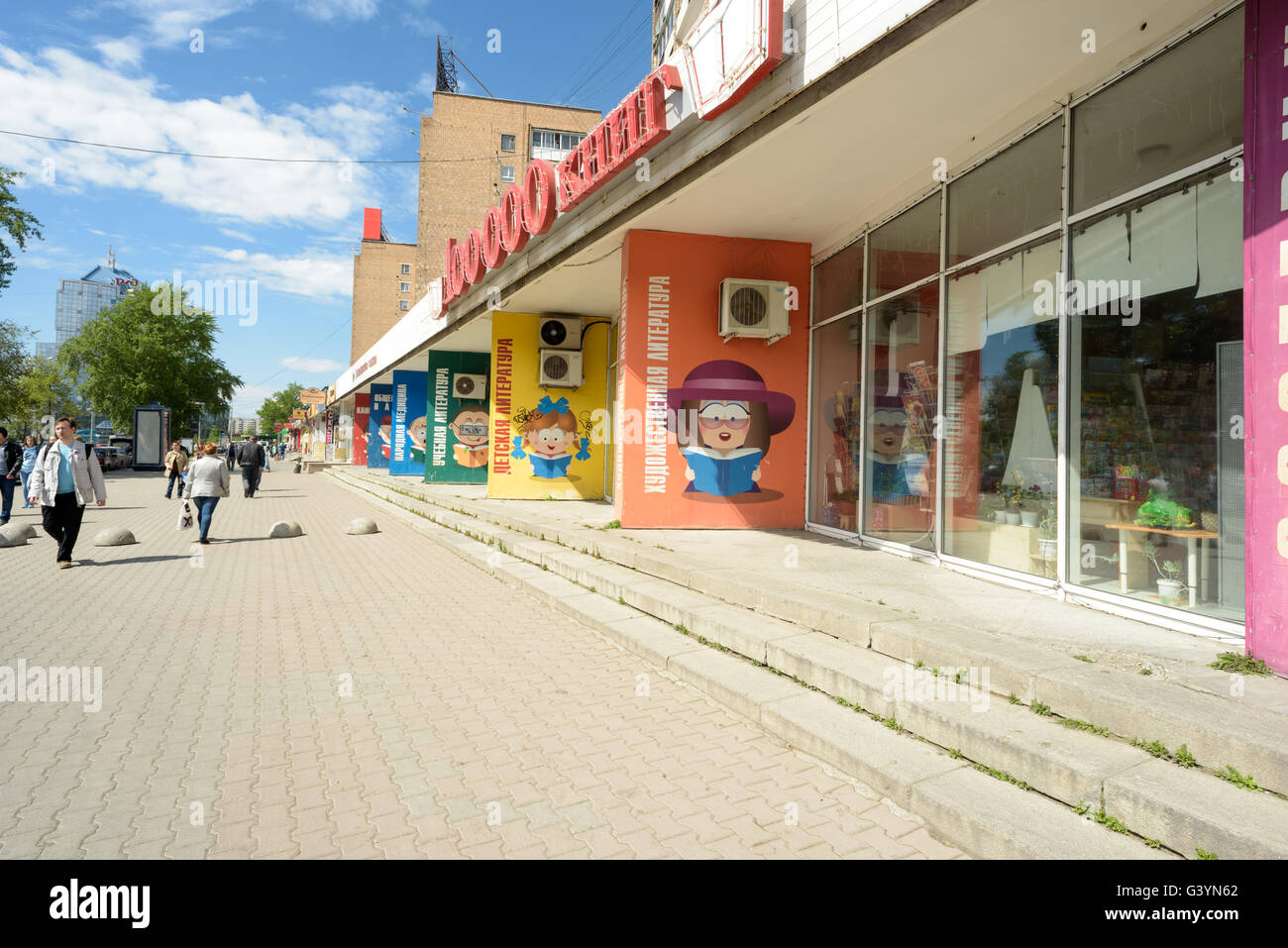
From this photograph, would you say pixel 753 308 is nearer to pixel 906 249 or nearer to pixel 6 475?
pixel 906 249

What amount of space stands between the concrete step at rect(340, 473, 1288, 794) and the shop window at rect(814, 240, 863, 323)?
419 cm

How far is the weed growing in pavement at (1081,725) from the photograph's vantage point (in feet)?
9.89

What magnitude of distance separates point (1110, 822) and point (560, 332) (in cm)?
1369

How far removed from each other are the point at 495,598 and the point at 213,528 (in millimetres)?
8587

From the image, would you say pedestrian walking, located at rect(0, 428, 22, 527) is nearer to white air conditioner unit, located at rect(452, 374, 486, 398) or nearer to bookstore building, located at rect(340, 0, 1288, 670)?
white air conditioner unit, located at rect(452, 374, 486, 398)

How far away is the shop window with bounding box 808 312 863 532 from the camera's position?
8.80 meters

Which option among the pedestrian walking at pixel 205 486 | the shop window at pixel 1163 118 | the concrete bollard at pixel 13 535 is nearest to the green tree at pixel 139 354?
the concrete bollard at pixel 13 535

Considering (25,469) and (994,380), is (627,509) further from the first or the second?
(25,469)

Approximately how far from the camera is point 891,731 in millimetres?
3531

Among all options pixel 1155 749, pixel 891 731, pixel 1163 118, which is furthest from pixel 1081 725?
pixel 1163 118

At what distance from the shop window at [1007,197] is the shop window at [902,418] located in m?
0.65

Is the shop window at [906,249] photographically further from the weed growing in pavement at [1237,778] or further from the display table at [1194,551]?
the weed growing in pavement at [1237,778]
